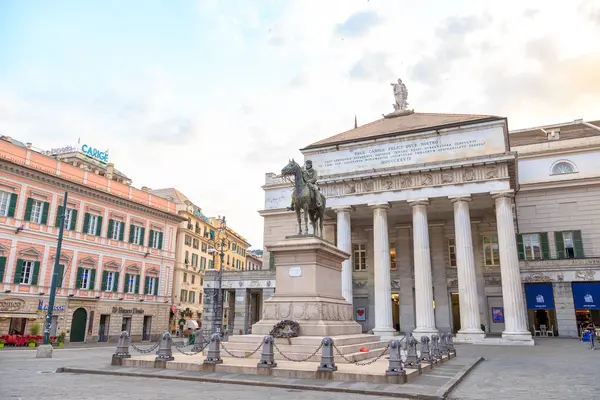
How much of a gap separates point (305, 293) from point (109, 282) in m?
32.7

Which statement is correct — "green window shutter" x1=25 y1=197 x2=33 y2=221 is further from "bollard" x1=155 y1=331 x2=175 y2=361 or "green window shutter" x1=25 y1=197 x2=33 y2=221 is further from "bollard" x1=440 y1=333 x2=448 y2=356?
"bollard" x1=440 y1=333 x2=448 y2=356

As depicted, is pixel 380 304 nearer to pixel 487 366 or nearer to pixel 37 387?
pixel 487 366

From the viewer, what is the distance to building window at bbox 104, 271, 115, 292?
138 feet

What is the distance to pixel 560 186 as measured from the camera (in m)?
38.4

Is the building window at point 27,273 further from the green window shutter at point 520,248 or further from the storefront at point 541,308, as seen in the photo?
the green window shutter at point 520,248

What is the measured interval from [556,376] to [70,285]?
1434 inches

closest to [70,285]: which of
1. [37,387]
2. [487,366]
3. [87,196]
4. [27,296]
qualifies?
[27,296]

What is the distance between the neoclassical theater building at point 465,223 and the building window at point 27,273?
23263 mm

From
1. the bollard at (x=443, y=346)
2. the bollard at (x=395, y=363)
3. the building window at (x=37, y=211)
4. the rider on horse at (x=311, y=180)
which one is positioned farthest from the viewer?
the building window at (x=37, y=211)

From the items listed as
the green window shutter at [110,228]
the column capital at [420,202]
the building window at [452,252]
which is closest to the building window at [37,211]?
the green window shutter at [110,228]

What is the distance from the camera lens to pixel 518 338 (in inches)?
1136

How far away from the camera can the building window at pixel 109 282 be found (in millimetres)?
42000

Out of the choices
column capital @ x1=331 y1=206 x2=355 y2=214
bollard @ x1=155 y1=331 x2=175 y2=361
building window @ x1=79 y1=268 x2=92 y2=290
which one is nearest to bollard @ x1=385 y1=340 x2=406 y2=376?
bollard @ x1=155 y1=331 x2=175 y2=361

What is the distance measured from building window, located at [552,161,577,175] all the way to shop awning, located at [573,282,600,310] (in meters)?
10.2
